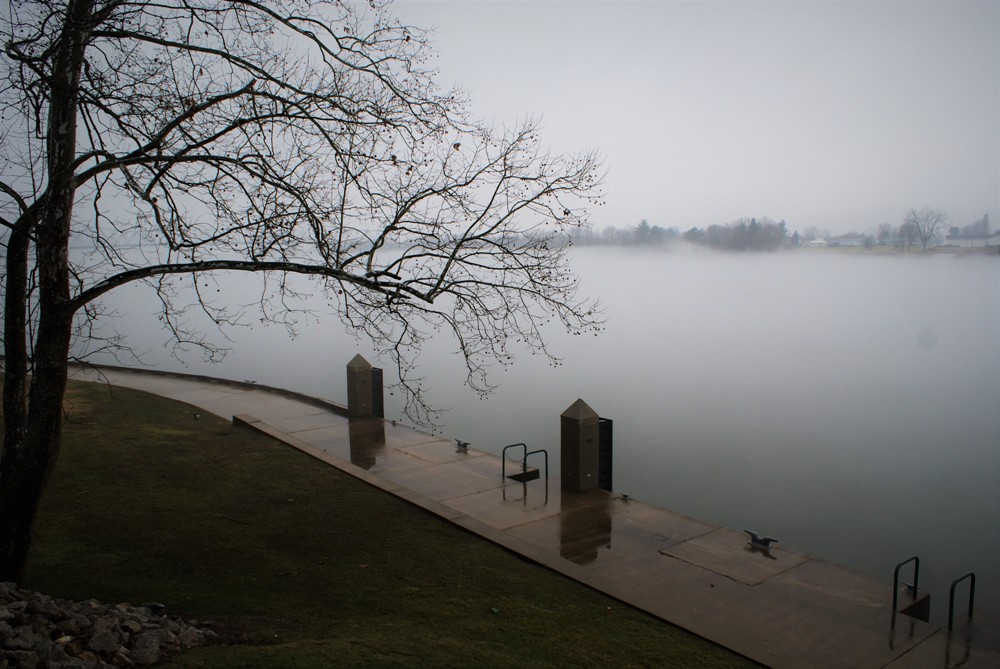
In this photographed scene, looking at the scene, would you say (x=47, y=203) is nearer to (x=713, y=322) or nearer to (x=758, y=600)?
(x=758, y=600)

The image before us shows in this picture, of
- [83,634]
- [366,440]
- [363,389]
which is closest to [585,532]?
[83,634]

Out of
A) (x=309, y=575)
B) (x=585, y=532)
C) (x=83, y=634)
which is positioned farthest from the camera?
(x=585, y=532)

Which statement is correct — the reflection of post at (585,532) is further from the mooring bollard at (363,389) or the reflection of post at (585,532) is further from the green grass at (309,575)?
the mooring bollard at (363,389)

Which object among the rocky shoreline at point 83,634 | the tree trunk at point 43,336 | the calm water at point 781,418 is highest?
the tree trunk at point 43,336

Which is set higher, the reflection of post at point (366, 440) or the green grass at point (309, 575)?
the green grass at point (309, 575)

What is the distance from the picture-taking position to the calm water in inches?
651

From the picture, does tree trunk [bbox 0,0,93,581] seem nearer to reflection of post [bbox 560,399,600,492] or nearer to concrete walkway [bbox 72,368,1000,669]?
concrete walkway [bbox 72,368,1000,669]

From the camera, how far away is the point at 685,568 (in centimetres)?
870

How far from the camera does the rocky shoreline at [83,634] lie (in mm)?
4441

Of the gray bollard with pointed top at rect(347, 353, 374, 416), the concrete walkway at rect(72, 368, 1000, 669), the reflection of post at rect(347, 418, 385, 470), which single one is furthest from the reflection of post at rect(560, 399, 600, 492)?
the gray bollard with pointed top at rect(347, 353, 374, 416)

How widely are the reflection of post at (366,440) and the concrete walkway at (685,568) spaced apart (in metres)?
0.06

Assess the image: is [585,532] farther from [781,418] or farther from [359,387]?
[781,418]

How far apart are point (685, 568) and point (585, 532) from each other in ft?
5.35

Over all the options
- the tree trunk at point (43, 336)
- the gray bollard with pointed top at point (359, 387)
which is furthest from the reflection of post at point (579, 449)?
the tree trunk at point (43, 336)
